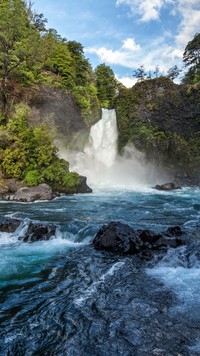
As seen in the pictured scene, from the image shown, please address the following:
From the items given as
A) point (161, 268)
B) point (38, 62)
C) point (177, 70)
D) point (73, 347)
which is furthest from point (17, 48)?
point (177, 70)

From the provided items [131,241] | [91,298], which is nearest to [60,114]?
[131,241]

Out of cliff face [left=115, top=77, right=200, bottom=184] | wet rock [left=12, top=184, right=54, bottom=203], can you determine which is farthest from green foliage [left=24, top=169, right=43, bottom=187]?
cliff face [left=115, top=77, right=200, bottom=184]

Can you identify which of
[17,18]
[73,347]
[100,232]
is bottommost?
[73,347]

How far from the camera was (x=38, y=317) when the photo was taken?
21.4 ft

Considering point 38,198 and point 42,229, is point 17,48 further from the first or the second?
point 42,229

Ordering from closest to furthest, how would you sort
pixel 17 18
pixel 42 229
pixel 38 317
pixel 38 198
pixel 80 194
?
pixel 38 317 < pixel 42 229 < pixel 38 198 < pixel 80 194 < pixel 17 18

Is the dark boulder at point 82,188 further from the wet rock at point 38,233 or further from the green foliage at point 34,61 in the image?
the wet rock at point 38,233

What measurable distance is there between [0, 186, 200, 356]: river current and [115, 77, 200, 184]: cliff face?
2063 centimetres

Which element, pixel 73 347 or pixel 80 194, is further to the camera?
pixel 80 194

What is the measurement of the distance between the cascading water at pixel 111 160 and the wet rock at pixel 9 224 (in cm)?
1937

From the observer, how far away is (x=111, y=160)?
35.3 metres

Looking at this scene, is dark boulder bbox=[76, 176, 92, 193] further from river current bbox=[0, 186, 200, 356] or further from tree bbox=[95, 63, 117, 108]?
tree bbox=[95, 63, 117, 108]

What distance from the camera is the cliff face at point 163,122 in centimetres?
3316

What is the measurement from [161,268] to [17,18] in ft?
78.7
